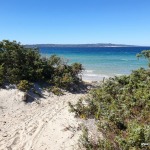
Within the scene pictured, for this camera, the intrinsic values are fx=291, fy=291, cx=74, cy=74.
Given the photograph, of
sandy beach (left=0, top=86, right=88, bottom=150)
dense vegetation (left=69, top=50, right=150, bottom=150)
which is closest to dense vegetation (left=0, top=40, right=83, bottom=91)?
sandy beach (left=0, top=86, right=88, bottom=150)

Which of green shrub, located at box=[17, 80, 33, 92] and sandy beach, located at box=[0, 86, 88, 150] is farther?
green shrub, located at box=[17, 80, 33, 92]

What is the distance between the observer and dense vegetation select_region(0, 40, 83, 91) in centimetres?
1705

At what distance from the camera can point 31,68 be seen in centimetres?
1783

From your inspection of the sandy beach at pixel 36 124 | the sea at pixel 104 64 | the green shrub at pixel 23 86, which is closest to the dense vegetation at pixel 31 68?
the green shrub at pixel 23 86

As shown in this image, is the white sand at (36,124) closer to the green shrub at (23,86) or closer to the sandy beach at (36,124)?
the sandy beach at (36,124)

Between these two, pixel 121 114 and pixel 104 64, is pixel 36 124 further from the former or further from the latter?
pixel 104 64

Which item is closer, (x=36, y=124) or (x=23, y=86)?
(x=36, y=124)

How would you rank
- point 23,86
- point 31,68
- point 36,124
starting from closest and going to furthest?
point 36,124, point 23,86, point 31,68

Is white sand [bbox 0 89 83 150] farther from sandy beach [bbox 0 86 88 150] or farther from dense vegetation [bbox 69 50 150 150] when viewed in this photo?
dense vegetation [bbox 69 50 150 150]

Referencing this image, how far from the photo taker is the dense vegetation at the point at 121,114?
295 inches

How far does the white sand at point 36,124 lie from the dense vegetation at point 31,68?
1753 millimetres

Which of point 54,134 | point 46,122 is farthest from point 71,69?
point 54,134

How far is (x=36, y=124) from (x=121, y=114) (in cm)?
364

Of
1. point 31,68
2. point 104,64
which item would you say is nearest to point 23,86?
point 31,68
